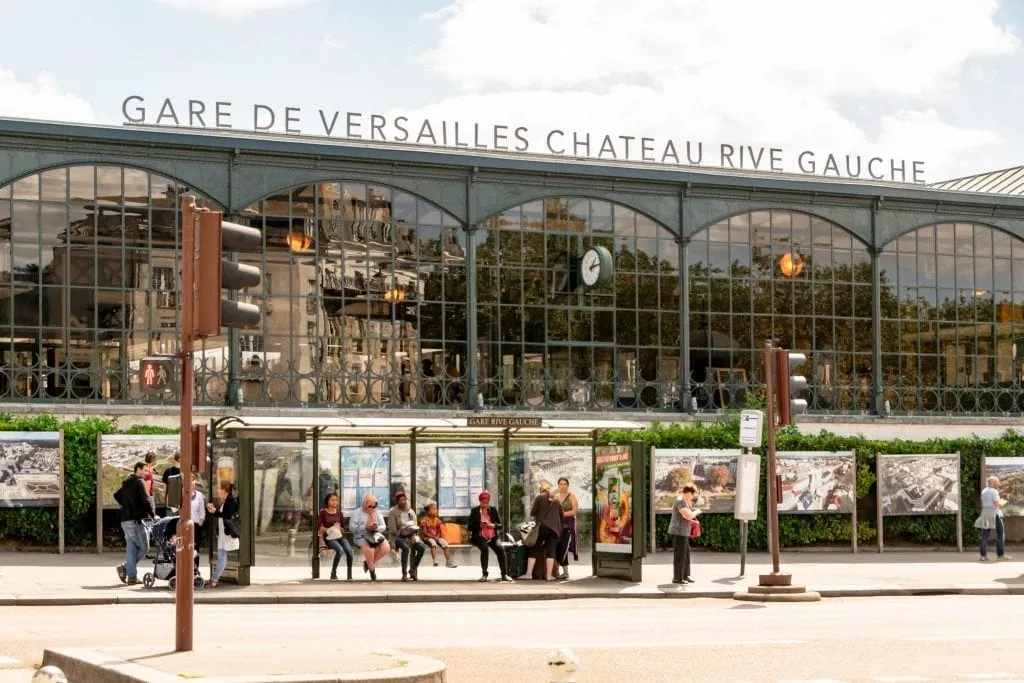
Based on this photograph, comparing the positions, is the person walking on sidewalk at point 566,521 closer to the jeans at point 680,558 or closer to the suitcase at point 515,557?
the suitcase at point 515,557

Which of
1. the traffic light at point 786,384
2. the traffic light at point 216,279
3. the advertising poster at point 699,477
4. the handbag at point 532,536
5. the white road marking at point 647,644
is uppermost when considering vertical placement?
the traffic light at point 216,279

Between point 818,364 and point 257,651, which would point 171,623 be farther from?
point 818,364

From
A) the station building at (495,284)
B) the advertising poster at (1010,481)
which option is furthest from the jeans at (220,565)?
the advertising poster at (1010,481)

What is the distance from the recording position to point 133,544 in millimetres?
23797

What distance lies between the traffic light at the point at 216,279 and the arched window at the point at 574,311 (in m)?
23.1

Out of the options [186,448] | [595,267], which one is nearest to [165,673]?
[186,448]

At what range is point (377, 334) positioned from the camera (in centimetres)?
3553

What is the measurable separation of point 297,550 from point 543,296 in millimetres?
12854

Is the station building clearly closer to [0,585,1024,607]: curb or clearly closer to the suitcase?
the suitcase

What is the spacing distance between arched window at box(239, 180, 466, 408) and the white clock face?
2950mm

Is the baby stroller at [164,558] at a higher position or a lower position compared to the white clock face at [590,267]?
lower

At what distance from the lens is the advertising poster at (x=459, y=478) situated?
2739cm

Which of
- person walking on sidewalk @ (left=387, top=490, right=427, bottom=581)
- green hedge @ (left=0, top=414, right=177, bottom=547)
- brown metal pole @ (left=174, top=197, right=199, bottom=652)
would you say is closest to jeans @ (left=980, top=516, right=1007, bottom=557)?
person walking on sidewalk @ (left=387, top=490, right=427, bottom=581)

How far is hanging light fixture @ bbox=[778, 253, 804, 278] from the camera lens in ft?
131
